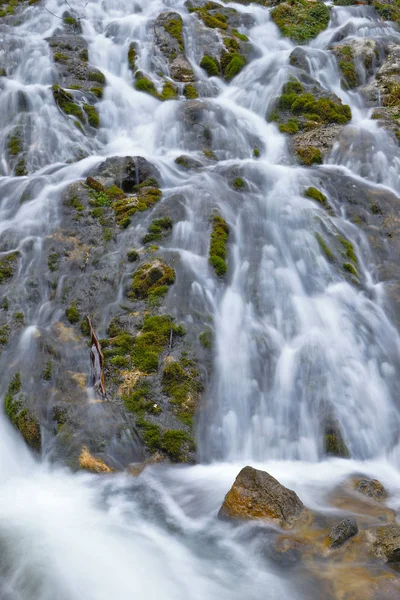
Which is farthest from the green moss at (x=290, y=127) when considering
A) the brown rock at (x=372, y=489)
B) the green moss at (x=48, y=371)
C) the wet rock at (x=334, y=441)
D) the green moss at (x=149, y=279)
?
the brown rock at (x=372, y=489)

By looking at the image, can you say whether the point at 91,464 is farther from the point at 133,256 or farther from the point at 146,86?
the point at 146,86

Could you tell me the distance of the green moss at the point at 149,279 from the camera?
8.42m

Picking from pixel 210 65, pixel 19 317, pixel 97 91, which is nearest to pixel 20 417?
pixel 19 317

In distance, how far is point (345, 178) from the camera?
1241cm

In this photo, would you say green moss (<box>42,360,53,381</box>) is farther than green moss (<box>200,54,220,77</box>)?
No

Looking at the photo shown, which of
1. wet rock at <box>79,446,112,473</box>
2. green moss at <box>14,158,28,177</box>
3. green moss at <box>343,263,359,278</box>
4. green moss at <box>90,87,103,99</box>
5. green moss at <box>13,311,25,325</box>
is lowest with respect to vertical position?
green moss at <box>14,158,28,177</box>

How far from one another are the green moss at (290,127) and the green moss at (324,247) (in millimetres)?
6074

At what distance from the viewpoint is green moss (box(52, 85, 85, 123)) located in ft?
48.6

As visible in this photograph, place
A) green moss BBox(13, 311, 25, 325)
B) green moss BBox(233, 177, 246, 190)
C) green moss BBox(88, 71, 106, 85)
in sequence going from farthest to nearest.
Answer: green moss BBox(88, 71, 106, 85), green moss BBox(233, 177, 246, 190), green moss BBox(13, 311, 25, 325)

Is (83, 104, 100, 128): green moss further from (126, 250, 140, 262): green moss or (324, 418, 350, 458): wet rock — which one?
(324, 418, 350, 458): wet rock

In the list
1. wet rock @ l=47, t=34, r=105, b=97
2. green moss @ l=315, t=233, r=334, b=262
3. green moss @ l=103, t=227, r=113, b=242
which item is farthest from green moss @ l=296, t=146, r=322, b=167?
wet rock @ l=47, t=34, r=105, b=97

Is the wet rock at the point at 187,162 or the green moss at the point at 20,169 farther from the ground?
the wet rock at the point at 187,162

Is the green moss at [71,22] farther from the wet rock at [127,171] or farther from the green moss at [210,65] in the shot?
the wet rock at [127,171]

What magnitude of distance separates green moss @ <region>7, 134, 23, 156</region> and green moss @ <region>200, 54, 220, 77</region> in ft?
28.6
